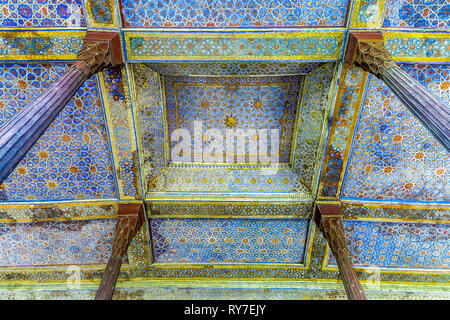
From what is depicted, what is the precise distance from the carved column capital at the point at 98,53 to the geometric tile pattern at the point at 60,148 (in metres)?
0.66

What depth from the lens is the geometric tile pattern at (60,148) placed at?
14.7ft

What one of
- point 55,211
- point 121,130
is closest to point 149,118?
point 121,130

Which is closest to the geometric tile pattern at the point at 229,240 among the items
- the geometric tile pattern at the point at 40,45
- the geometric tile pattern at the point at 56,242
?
the geometric tile pattern at the point at 56,242

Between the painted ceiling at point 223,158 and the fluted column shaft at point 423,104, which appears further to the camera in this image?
the painted ceiling at point 223,158

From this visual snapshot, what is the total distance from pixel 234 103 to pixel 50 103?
10.4 feet

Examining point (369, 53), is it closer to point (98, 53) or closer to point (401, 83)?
point (401, 83)

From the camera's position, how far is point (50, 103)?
300 cm

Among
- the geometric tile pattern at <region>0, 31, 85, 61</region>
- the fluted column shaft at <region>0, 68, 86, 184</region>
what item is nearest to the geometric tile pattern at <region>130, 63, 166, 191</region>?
the geometric tile pattern at <region>0, 31, 85, 61</region>

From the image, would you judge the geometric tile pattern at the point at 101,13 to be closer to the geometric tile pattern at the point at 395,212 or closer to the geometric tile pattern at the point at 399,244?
the geometric tile pattern at the point at 395,212

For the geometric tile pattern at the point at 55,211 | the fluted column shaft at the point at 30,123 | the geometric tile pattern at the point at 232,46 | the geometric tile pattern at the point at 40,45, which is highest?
the geometric tile pattern at the point at 232,46

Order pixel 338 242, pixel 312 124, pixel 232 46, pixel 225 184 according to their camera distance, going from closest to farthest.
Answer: pixel 232 46 < pixel 338 242 < pixel 312 124 < pixel 225 184

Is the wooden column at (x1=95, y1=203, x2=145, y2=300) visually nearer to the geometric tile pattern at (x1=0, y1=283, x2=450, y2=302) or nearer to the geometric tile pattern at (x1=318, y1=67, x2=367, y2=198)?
the geometric tile pattern at (x1=0, y1=283, x2=450, y2=302)

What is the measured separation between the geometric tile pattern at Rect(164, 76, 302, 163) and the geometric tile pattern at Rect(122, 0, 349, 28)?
1.10 metres

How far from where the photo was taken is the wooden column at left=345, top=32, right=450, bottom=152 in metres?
2.81
